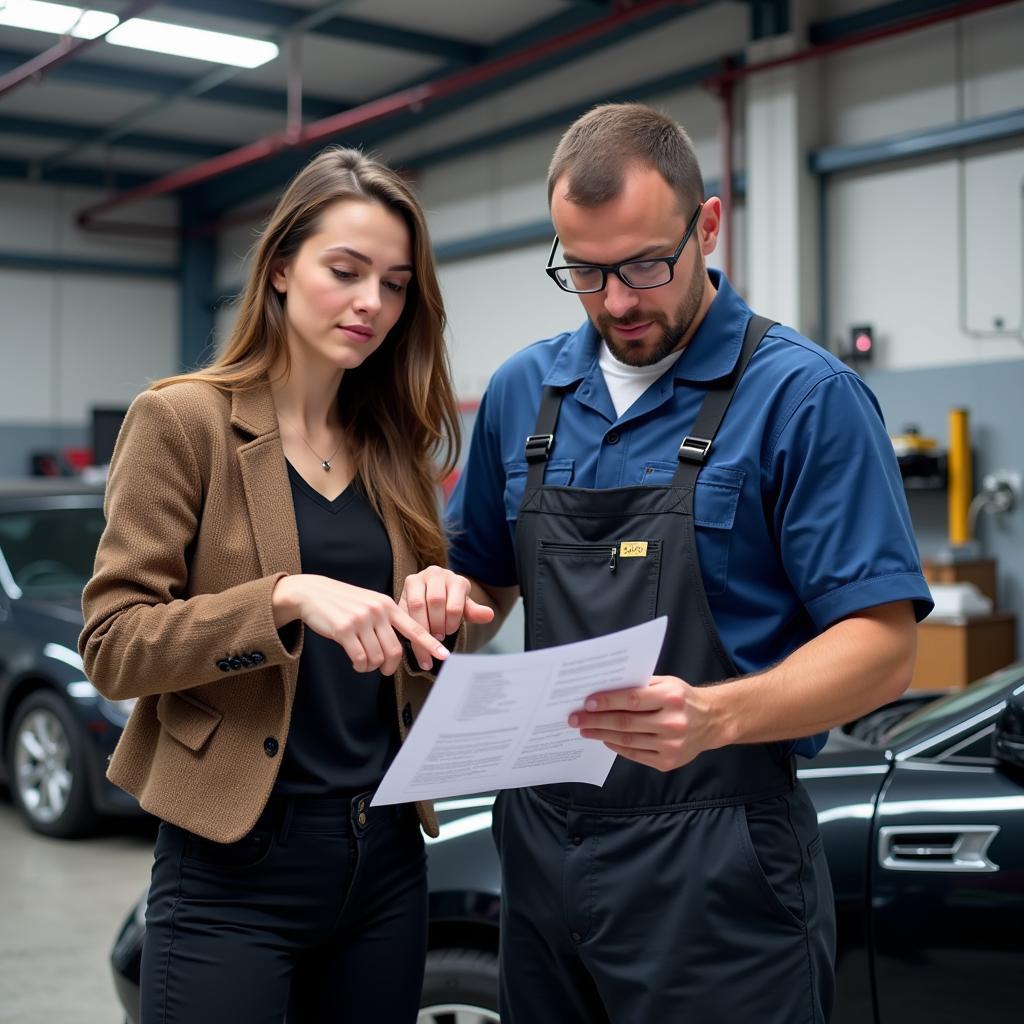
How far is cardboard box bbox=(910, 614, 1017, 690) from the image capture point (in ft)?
20.8

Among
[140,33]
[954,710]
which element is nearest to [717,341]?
[954,710]

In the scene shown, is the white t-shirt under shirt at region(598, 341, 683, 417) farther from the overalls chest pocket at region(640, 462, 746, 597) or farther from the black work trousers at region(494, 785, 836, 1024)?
the black work trousers at region(494, 785, 836, 1024)

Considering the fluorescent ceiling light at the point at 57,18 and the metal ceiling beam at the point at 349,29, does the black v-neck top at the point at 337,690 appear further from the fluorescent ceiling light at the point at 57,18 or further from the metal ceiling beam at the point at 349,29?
the metal ceiling beam at the point at 349,29

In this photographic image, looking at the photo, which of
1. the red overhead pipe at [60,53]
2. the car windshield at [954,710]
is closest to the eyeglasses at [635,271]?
the car windshield at [954,710]

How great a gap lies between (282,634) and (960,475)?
6065 mm

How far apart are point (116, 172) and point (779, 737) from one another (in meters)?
13.9

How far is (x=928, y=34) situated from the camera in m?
7.36

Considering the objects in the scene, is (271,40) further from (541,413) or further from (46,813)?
(541,413)

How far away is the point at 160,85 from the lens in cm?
1070

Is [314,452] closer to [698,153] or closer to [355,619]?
[355,619]

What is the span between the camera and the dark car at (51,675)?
5.07 m

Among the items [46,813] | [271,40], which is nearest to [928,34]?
[271,40]

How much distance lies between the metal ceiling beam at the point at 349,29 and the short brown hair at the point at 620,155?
25.2ft

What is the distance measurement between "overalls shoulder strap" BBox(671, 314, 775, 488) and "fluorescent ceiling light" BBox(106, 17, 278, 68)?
763cm
